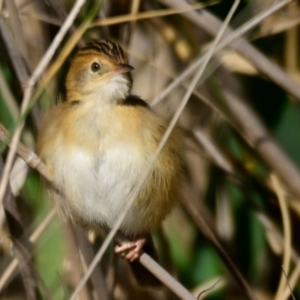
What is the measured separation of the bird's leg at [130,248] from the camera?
2412mm

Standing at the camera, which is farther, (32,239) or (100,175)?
(32,239)

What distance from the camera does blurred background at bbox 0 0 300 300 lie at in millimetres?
2527

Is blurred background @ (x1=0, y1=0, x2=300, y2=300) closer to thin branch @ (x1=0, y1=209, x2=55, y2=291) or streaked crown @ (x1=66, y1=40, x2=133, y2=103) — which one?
thin branch @ (x1=0, y1=209, x2=55, y2=291)

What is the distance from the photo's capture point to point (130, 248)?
2.46m

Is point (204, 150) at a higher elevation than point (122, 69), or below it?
below

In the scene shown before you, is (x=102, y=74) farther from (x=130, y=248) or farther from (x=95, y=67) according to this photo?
(x=130, y=248)

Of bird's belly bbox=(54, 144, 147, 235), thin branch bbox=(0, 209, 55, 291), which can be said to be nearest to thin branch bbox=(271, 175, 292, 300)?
bird's belly bbox=(54, 144, 147, 235)

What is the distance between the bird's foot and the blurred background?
10 centimetres

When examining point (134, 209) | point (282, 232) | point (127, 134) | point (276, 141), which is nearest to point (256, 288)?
point (282, 232)

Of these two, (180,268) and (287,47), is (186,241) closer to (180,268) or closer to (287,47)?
(180,268)

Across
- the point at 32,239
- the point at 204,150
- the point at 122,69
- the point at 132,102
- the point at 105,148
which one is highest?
the point at 122,69

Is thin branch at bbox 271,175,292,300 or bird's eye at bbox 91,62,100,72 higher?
bird's eye at bbox 91,62,100,72

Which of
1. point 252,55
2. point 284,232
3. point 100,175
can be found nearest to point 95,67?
point 100,175

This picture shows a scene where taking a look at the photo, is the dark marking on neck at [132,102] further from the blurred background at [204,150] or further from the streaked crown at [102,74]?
the blurred background at [204,150]
